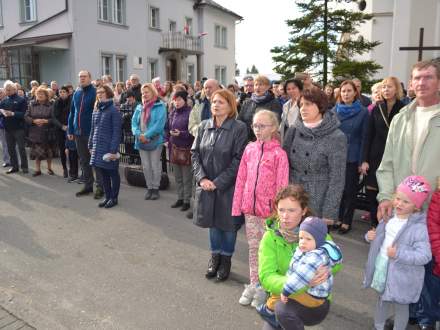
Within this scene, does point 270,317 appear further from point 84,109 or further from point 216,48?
point 216,48

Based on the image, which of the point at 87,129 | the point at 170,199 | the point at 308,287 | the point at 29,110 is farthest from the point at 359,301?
the point at 29,110

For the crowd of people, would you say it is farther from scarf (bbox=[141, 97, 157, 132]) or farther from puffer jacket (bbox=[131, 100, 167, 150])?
scarf (bbox=[141, 97, 157, 132])

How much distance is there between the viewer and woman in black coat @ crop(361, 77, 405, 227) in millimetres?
5172

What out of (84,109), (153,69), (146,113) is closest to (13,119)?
(84,109)

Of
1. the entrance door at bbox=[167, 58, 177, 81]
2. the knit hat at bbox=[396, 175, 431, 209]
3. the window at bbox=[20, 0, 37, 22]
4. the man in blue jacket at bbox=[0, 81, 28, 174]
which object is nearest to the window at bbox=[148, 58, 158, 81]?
the entrance door at bbox=[167, 58, 177, 81]

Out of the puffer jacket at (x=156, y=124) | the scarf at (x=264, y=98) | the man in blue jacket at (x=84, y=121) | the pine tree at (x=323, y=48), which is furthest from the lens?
the pine tree at (x=323, y=48)

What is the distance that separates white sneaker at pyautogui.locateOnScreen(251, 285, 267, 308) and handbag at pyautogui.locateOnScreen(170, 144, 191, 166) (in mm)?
3405

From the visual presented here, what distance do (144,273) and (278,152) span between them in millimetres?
2030

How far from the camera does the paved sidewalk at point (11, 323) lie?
11.4 ft

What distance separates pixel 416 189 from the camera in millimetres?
3082

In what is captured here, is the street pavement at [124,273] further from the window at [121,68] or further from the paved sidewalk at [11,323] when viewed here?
the window at [121,68]

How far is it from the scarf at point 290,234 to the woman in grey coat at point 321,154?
771mm

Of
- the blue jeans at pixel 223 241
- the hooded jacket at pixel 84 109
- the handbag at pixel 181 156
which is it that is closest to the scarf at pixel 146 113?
the handbag at pixel 181 156

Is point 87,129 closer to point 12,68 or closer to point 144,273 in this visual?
point 144,273
